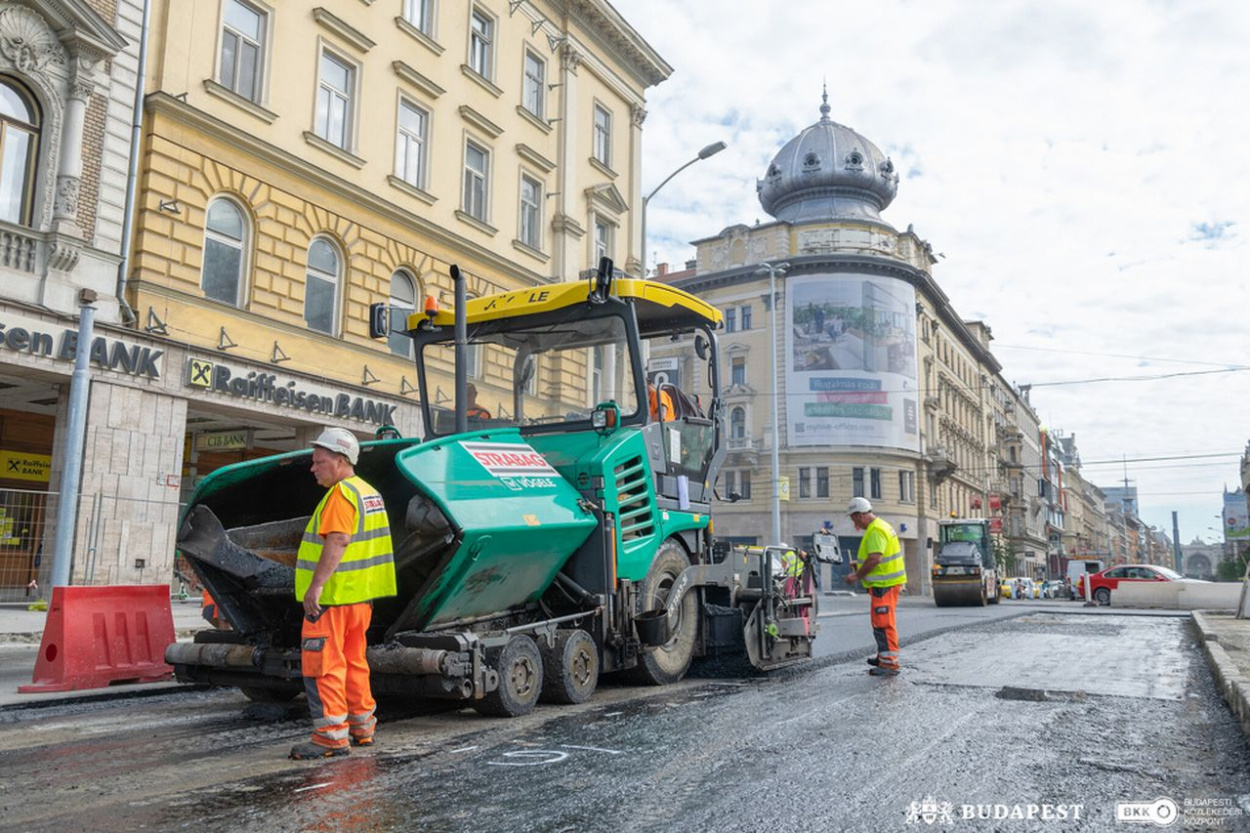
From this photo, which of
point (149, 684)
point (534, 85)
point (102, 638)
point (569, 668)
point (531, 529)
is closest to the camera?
point (531, 529)

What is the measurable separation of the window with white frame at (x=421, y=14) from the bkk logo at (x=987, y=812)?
61.2 ft

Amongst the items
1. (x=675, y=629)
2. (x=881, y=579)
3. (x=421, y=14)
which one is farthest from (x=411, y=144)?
(x=675, y=629)

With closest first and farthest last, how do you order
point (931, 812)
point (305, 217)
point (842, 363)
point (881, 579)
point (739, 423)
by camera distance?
1. point (931, 812)
2. point (881, 579)
3. point (305, 217)
4. point (842, 363)
5. point (739, 423)

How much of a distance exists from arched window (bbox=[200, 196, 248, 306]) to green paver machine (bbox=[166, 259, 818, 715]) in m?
8.63

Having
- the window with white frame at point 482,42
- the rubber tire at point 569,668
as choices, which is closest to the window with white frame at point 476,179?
the window with white frame at point 482,42

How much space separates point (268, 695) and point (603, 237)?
20.3 meters

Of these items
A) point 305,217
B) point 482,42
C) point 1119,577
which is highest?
point 482,42

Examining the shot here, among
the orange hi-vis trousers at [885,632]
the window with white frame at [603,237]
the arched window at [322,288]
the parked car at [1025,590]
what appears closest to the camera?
the orange hi-vis trousers at [885,632]

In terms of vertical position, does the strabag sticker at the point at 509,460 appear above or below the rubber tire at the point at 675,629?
above

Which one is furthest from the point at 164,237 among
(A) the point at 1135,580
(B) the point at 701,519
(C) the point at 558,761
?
(A) the point at 1135,580

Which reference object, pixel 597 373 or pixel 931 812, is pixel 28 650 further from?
pixel 931 812

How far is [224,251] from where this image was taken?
1534cm

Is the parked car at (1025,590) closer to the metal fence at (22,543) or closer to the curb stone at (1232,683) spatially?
the curb stone at (1232,683)

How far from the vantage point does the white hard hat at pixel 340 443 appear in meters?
5.05
